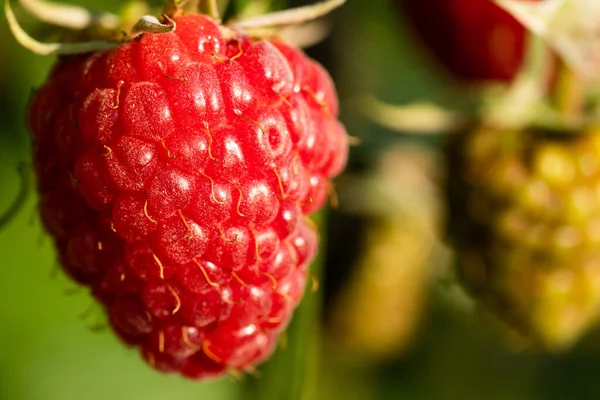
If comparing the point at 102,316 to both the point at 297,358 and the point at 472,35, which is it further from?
the point at 472,35

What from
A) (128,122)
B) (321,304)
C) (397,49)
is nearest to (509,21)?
(397,49)

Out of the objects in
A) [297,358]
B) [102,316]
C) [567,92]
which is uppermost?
[567,92]

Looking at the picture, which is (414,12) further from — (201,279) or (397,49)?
(201,279)

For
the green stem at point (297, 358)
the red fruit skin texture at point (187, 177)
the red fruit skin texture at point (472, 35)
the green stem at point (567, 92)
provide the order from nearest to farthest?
the red fruit skin texture at point (187, 177) < the green stem at point (297, 358) < the green stem at point (567, 92) < the red fruit skin texture at point (472, 35)

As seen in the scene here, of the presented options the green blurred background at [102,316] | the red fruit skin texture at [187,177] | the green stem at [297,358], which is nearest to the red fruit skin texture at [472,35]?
the green blurred background at [102,316]

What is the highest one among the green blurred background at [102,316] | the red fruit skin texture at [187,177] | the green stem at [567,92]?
the red fruit skin texture at [187,177]

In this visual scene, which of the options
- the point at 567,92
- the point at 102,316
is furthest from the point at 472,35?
the point at 102,316

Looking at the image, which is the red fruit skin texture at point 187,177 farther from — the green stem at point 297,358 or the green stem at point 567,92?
the green stem at point 567,92
